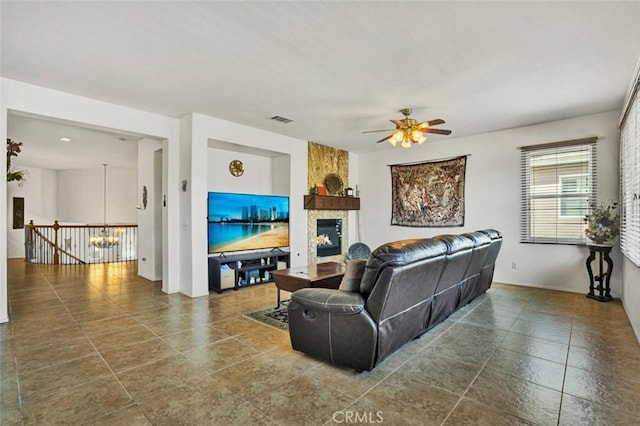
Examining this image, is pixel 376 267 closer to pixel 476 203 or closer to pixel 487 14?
pixel 487 14

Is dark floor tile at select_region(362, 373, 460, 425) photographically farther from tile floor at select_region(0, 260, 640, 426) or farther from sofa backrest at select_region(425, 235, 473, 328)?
sofa backrest at select_region(425, 235, 473, 328)

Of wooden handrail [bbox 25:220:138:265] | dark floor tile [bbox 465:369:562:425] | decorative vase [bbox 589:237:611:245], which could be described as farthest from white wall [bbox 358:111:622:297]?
wooden handrail [bbox 25:220:138:265]

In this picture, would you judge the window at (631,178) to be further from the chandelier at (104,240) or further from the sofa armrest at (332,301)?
the chandelier at (104,240)

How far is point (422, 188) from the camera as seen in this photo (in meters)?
6.72

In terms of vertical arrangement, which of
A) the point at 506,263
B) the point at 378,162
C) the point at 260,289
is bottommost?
the point at 260,289

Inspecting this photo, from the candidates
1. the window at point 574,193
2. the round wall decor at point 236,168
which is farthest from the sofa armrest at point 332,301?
the window at point 574,193

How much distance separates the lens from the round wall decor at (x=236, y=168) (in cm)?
603

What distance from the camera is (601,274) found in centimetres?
452

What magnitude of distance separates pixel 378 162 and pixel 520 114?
3161 millimetres

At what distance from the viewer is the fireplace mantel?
6.51 m

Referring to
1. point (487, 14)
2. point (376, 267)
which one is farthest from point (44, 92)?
point (487, 14)

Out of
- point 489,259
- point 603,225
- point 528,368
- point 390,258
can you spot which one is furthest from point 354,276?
point 603,225

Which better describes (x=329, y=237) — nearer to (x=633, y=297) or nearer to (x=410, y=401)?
(x=633, y=297)

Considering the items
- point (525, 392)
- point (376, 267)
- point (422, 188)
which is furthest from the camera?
point (422, 188)
